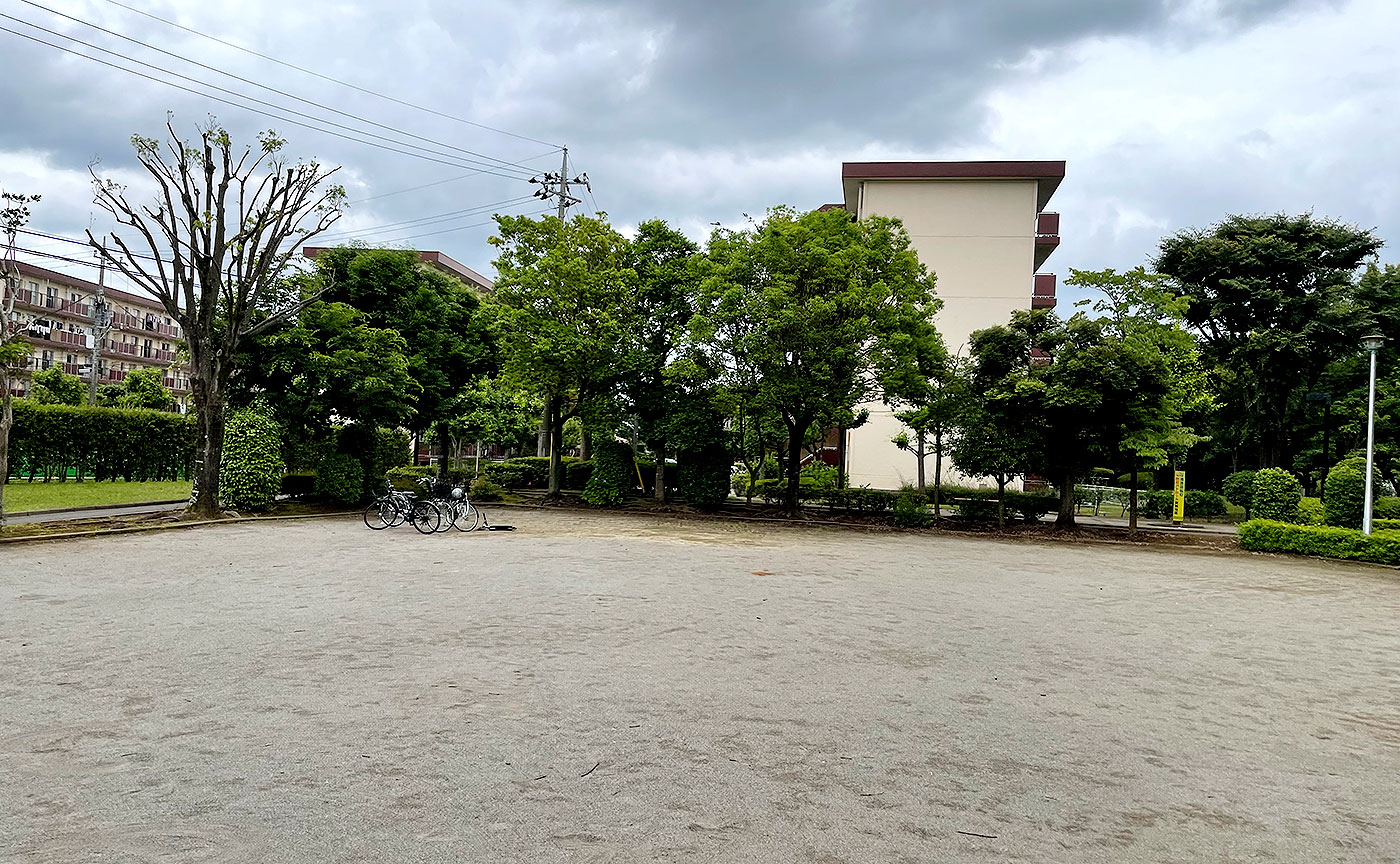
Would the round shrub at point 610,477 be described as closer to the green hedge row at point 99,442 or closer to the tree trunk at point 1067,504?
the tree trunk at point 1067,504

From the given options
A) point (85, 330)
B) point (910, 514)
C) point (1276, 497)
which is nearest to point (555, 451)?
point (910, 514)

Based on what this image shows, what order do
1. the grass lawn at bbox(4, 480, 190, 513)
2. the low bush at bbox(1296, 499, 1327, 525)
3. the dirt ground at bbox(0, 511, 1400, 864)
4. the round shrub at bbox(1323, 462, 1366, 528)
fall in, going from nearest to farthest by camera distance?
the dirt ground at bbox(0, 511, 1400, 864)
the grass lawn at bbox(4, 480, 190, 513)
the round shrub at bbox(1323, 462, 1366, 528)
the low bush at bbox(1296, 499, 1327, 525)

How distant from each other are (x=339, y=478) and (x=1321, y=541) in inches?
824

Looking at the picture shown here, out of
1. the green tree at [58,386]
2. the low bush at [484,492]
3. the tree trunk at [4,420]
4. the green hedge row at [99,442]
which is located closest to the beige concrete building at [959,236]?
the low bush at [484,492]

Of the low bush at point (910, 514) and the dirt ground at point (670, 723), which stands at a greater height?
the low bush at point (910, 514)

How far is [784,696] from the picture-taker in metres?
5.40

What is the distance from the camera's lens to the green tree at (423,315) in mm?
23297

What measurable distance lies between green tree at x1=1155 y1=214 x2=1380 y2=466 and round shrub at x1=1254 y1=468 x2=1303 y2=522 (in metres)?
9.31

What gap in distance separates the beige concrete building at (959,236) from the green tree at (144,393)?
27546 millimetres

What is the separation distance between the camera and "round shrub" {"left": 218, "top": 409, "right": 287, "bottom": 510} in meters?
18.0

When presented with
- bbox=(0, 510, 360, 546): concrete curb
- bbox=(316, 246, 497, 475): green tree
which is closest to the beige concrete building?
bbox=(316, 246, 497, 475): green tree

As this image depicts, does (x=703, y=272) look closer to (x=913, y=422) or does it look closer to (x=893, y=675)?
(x=913, y=422)

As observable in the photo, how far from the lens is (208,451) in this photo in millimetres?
17031

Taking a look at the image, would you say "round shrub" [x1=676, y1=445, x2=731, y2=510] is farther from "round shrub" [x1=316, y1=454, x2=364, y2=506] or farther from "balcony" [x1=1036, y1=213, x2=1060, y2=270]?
"balcony" [x1=1036, y1=213, x2=1060, y2=270]
